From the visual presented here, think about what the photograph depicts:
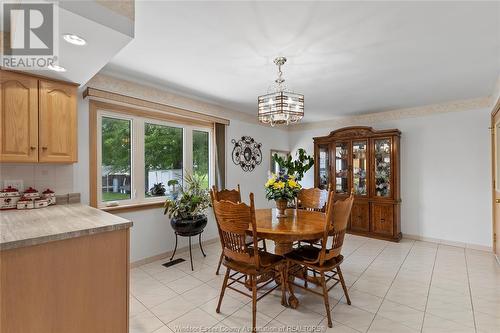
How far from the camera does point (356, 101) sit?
390cm

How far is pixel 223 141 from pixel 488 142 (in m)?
4.06

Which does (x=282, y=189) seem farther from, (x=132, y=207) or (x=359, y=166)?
(x=359, y=166)

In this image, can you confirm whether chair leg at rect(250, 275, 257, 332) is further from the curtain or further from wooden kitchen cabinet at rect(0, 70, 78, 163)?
the curtain

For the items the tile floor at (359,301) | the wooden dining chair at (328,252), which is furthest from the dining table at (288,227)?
the tile floor at (359,301)

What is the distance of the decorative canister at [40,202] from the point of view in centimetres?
219

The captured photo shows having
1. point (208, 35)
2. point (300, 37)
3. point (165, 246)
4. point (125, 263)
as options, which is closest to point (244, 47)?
point (208, 35)

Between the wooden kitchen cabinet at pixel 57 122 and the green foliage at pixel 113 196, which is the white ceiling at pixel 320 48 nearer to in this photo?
the wooden kitchen cabinet at pixel 57 122

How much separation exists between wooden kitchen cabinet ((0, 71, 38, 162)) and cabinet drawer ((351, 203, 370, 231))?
182 inches

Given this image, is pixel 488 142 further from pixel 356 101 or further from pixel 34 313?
pixel 34 313

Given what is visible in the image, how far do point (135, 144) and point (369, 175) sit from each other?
152 inches

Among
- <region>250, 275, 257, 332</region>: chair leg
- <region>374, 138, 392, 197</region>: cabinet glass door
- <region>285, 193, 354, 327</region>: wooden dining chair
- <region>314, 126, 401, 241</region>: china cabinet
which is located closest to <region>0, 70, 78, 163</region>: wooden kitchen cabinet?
<region>250, 275, 257, 332</region>: chair leg

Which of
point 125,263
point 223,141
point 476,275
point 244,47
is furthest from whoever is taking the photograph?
point 223,141

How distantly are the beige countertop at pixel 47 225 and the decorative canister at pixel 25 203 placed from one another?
0.44 feet

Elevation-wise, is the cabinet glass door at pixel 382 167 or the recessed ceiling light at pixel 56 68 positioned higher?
the recessed ceiling light at pixel 56 68
